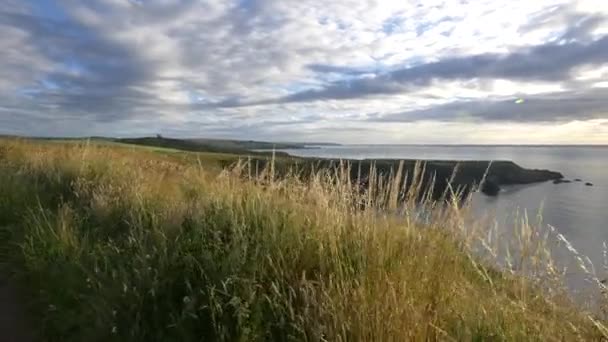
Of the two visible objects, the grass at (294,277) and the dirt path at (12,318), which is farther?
the dirt path at (12,318)

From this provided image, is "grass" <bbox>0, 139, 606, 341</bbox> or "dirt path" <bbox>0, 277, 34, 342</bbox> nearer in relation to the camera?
"grass" <bbox>0, 139, 606, 341</bbox>

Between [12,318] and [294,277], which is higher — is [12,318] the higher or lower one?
the lower one

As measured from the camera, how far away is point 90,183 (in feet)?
26.0

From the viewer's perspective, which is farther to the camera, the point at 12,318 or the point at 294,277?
the point at 12,318

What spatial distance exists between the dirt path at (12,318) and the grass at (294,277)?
110 mm

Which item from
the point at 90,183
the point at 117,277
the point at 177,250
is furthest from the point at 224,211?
the point at 90,183

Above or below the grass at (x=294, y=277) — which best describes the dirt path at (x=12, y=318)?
below

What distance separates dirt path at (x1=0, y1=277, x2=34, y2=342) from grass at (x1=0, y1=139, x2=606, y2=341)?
110 millimetres

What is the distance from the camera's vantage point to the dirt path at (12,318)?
12.7 ft

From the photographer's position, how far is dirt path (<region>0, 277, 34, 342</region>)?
3884 millimetres

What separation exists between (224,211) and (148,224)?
1.14 meters

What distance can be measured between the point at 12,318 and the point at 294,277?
2580 mm

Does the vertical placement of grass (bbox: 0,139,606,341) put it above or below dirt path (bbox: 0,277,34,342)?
above

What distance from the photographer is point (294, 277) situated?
3754 millimetres
